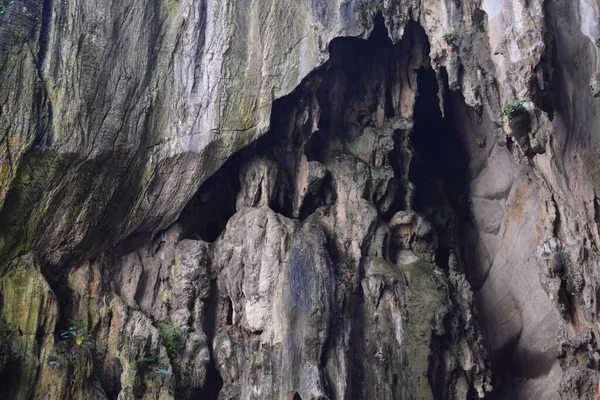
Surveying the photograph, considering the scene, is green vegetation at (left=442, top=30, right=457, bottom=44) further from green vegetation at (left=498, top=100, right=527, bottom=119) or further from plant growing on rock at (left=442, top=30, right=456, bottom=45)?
green vegetation at (left=498, top=100, right=527, bottom=119)

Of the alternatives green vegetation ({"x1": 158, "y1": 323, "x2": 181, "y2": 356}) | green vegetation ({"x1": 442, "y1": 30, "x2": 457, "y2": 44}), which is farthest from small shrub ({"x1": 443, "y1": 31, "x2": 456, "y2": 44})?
green vegetation ({"x1": 158, "y1": 323, "x2": 181, "y2": 356})

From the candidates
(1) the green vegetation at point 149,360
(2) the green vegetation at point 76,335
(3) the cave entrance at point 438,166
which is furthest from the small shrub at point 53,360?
(3) the cave entrance at point 438,166

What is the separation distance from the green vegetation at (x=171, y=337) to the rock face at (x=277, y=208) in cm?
3

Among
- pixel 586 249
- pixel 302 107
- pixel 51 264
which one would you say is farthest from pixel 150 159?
pixel 586 249

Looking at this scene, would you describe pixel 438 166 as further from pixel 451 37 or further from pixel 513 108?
pixel 513 108

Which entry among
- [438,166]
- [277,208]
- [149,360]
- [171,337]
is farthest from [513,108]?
[149,360]

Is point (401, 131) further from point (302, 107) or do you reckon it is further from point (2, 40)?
point (2, 40)

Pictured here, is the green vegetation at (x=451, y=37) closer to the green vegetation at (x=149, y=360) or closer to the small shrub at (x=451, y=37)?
the small shrub at (x=451, y=37)

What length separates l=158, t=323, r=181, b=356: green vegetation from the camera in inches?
377

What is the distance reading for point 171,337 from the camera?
9.69 metres

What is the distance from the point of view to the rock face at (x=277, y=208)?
8.98 metres

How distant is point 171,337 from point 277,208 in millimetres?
3217

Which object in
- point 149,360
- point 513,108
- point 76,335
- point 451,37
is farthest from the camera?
point 451,37

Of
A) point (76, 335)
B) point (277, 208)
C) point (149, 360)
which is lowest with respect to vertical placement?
point (149, 360)
